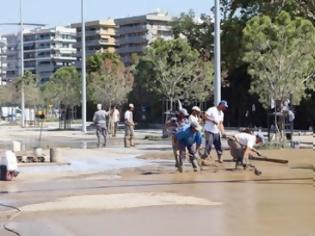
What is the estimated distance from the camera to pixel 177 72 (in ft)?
138

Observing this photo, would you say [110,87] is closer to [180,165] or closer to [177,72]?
[177,72]

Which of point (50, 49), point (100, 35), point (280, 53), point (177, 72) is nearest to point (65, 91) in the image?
point (177, 72)

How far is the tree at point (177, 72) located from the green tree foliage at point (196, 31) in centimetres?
637

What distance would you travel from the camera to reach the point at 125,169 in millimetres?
19812

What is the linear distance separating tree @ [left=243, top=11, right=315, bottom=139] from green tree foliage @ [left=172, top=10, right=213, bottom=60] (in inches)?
1050

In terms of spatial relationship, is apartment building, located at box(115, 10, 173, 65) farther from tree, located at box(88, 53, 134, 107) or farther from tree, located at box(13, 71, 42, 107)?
tree, located at box(88, 53, 134, 107)

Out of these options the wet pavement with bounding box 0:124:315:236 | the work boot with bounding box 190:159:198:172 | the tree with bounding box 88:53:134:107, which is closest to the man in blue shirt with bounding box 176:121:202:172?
the work boot with bounding box 190:159:198:172

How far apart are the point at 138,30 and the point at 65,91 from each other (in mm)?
83107

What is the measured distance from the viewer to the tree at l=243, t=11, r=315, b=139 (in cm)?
2659

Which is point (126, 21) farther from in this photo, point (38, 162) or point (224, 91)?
point (38, 162)

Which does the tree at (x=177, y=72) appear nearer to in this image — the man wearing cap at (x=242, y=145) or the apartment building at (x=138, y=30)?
the man wearing cap at (x=242, y=145)

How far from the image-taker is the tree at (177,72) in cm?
4124

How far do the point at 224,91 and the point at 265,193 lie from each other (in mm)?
43802

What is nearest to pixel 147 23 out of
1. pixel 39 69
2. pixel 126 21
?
pixel 126 21
